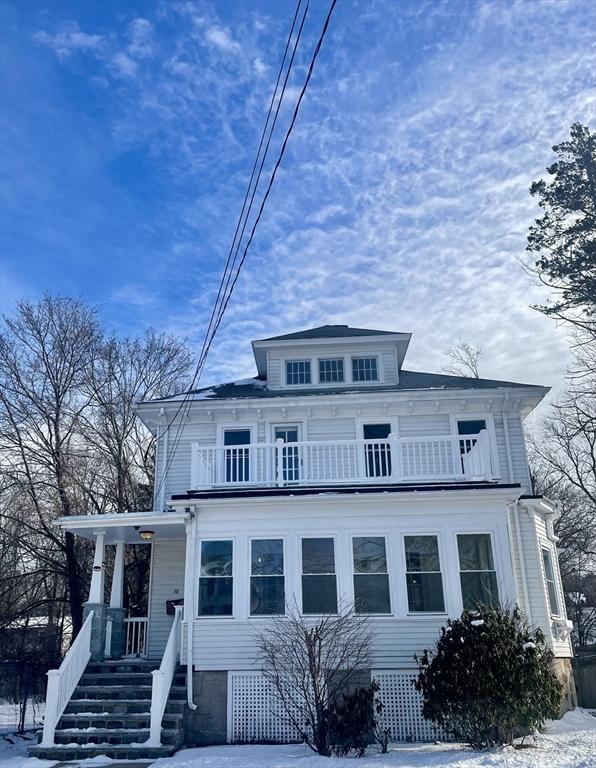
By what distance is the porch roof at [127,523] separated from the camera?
1327 centimetres

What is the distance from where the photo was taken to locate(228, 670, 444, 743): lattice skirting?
11438mm

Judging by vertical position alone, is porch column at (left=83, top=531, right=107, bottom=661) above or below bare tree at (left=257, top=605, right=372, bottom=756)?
above

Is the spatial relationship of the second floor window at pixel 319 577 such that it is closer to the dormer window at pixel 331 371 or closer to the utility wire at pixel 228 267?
the utility wire at pixel 228 267

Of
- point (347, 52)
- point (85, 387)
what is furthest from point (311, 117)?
point (85, 387)

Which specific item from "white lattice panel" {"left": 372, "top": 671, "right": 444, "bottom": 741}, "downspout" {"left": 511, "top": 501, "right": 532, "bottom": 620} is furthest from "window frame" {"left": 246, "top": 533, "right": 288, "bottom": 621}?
"downspout" {"left": 511, "top": 501, "right": 532, "bottom": 620}

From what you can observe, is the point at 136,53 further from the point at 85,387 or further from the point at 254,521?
the point at 85,387

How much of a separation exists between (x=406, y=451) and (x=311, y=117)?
8090mm

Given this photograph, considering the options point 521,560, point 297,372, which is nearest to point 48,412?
point 297,372

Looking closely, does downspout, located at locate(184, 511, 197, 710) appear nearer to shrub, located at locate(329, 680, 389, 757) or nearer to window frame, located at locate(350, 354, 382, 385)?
shrub, located at locate(329, 680, 389, 757)

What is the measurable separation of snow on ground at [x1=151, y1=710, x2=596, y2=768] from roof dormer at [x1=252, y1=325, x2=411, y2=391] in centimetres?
902

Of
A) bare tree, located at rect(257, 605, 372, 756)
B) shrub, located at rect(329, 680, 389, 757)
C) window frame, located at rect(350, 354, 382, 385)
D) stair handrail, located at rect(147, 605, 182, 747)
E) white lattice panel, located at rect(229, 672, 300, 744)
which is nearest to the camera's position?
shrub, located at rect(329, 680, 389, 757)

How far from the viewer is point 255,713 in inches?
461

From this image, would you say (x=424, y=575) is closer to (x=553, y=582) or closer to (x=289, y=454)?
(x=553, y=582)

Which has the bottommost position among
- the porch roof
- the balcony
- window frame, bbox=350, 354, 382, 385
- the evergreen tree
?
the porch roof
